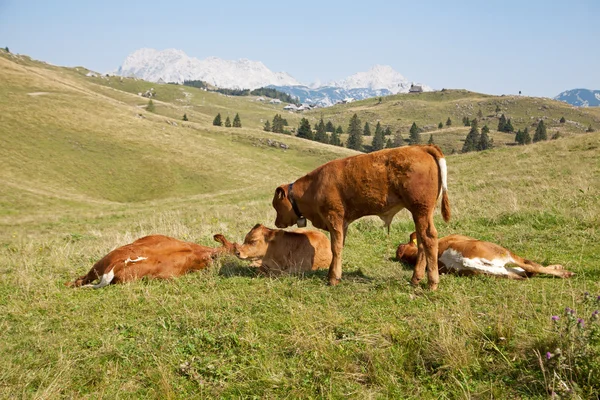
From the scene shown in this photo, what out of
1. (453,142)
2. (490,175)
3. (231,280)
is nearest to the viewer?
(231,280)

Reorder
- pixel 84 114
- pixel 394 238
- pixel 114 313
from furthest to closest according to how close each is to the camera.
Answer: pixel 84 114
pixel 394 238
pixel 114 313

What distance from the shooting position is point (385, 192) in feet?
22.1

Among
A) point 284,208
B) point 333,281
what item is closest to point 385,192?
point 333,281

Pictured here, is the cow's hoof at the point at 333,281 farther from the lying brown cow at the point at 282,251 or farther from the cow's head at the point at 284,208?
the cow's head at the point at 284,208

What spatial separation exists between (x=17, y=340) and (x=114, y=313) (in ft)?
4.04

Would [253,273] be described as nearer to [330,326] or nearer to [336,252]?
[336,252]

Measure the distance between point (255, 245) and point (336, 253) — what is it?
188 centimetres

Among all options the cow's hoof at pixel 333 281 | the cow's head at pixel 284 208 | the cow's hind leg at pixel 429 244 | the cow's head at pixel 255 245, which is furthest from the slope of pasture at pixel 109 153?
the cow's hind leg at pixel 429 244

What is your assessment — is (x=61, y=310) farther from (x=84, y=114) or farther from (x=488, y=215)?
(x=84, y=114)

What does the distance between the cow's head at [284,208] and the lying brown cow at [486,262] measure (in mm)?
2847

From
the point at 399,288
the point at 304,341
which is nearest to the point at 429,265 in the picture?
the point at 399,288

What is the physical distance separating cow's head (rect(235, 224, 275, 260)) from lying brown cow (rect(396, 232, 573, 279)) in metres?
3.32

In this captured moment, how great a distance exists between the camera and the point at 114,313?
6180 millimetres

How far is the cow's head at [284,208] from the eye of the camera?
7.99m
